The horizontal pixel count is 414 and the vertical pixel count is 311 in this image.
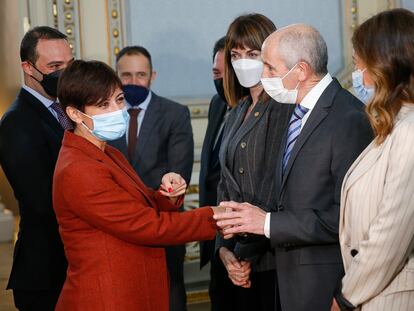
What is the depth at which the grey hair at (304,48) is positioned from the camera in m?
2.41

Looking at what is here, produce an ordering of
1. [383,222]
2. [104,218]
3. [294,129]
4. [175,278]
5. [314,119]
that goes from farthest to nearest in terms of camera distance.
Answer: [175,278] → [294,129] → [314,119] → [104,218] → [383,222]

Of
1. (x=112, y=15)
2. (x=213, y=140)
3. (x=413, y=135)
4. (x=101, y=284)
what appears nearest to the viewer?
(x=413, y=135)

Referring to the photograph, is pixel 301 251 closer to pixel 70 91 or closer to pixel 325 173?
pixel 325 173

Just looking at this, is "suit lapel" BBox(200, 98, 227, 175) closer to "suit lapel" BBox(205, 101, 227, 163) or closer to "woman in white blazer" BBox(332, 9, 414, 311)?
"suit lapel" BBox(205, 101, 227, 163)

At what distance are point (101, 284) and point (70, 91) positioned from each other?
0.64 m

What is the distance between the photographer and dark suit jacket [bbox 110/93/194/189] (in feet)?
12.9

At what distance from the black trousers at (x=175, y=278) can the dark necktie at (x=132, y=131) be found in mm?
583

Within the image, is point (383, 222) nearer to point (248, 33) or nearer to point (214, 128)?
point (248, 33)

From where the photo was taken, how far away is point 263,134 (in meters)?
2.72

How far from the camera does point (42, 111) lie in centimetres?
293

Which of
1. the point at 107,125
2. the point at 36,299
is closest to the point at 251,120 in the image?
the point at 107,125

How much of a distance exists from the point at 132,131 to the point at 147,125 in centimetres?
10

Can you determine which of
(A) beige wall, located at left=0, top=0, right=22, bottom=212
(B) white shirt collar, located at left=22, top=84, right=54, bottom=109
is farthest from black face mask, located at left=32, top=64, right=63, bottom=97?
(A) beige wall, located at left=0, top=0, right=22, bottom=212

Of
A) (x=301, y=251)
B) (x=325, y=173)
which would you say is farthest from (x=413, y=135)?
(x=301, y=251)
